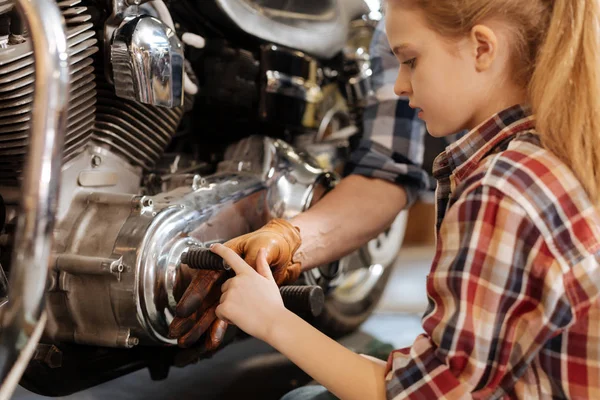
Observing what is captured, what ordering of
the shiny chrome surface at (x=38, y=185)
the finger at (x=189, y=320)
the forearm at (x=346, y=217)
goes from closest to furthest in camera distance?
the shiny chrome surface at (x=38, y=185), the finger at (x=189, y=320), the forearm at (x=346, y=217)

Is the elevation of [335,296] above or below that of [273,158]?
below

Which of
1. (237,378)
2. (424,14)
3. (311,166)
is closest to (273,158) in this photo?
(311,166)

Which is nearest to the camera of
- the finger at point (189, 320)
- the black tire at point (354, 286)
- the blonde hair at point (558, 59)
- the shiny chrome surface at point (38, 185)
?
the shiny chrome surface at point (38, 185)

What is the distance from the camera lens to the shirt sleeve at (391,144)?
3.73 feet

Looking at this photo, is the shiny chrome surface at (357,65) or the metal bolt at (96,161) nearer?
the metal bolt at (96,161)

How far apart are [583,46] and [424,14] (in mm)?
154

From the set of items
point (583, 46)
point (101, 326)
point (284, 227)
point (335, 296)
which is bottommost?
point (335, 296)

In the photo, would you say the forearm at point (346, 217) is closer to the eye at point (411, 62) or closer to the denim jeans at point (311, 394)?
the denim jeans at point (311, 394)

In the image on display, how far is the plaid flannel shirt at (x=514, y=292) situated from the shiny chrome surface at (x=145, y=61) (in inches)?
15.6

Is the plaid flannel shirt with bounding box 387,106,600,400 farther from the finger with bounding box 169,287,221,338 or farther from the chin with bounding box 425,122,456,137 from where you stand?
the finger with bounding box 169,287,221,338

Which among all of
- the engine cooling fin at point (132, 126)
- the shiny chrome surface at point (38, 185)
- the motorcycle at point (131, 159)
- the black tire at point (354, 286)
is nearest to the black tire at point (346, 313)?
the black tire at point (354, 286)

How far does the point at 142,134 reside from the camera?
37.4 inches

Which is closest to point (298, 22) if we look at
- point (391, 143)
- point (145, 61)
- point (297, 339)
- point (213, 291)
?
point (391, 143)

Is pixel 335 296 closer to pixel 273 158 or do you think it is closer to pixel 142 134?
A: pixel 273 158
